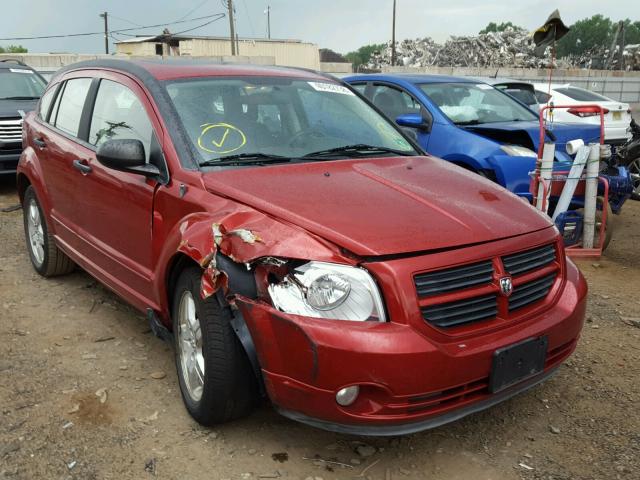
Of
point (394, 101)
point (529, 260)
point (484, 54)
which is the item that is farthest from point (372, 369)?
point (484, 54)

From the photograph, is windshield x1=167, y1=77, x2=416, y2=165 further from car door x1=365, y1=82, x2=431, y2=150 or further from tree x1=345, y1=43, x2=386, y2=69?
tree x1=345, y1=43, x2=386, y2=69

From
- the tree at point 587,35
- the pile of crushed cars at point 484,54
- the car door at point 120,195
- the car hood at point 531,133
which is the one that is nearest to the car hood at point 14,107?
the car door at point 120,195

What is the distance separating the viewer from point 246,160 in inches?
128

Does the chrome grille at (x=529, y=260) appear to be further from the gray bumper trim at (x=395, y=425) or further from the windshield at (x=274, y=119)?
the windshield at (x=274, y=119)

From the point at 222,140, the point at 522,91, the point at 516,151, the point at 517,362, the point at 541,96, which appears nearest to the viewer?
the point at 517,362

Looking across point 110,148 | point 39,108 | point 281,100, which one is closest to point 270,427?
point 110,148

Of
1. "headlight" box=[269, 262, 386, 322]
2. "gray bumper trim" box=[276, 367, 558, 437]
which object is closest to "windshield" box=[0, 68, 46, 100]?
"headlight" box=[269, 262, 386, 322]

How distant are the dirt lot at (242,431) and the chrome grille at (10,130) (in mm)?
5607

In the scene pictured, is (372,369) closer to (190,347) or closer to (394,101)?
(190,347)

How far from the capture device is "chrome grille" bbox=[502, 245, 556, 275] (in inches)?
106

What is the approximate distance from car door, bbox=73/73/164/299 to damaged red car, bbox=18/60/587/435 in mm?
15

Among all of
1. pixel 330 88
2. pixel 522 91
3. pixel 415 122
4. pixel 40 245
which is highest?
pixel 330 88

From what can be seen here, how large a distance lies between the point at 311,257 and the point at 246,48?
5244 centimetres

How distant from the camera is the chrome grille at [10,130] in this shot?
8836mm
